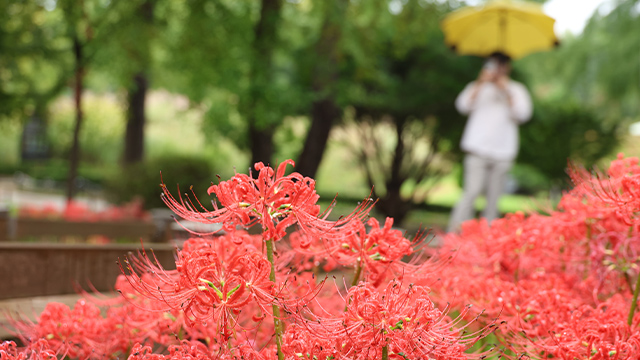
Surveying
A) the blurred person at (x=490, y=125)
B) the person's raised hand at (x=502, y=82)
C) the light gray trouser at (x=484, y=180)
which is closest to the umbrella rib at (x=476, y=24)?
the blurred person at (x=490, y=125)

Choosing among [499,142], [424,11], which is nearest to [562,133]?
[424,11]

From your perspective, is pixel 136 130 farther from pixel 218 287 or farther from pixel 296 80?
pixel 218 287

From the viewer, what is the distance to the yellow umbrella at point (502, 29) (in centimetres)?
729

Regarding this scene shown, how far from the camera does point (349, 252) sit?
170 centimetres

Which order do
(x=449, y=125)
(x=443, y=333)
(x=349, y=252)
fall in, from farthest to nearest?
(x=449, y=125), (x=349, y=252), (x=443, y=333)

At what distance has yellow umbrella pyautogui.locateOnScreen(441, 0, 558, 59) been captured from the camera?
729 centimetres

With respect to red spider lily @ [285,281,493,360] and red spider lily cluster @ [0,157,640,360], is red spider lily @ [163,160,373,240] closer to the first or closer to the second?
red spider lily cluster @ [0,157,640,360]

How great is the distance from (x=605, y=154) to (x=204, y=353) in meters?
13.6

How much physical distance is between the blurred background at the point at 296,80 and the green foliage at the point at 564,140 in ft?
0.12

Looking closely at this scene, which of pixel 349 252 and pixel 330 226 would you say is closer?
pixel 330 226

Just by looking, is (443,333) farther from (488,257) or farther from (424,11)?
(424,11)

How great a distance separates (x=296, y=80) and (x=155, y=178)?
3441 mm

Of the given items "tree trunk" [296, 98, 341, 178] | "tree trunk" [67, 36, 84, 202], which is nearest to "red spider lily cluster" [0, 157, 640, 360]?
"tree trunk" [67, 36, 84, 202]

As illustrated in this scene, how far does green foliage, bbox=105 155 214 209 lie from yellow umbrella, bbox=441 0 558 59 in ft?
17.8
